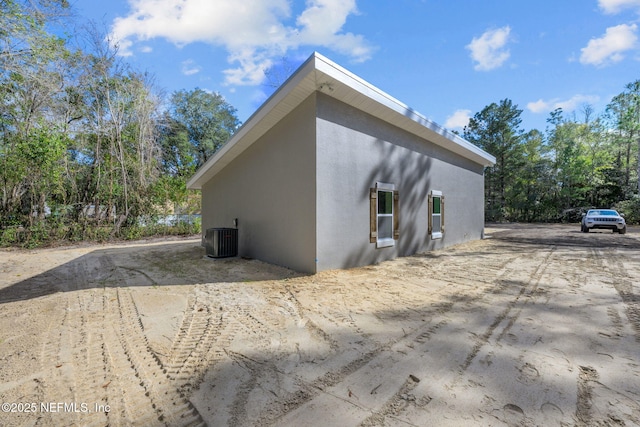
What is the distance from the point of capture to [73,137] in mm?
11367

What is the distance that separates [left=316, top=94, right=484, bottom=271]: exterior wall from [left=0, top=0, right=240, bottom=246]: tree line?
9.10m

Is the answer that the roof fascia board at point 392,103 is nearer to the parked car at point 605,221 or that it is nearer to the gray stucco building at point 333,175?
the gray stucco building at point 333,175

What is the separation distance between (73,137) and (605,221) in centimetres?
2365

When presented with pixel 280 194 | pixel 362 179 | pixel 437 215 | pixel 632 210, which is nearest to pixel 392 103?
pixel 362 179

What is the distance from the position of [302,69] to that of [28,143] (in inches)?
427

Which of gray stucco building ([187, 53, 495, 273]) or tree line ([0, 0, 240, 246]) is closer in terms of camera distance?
gray stucco building ([187, 53, 495, 273])

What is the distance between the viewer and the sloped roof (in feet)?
15.0

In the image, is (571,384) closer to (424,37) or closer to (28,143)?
(424,37)

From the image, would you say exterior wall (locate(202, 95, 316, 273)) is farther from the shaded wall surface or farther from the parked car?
the parked car

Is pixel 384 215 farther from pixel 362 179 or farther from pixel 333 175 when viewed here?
pixel 333 175

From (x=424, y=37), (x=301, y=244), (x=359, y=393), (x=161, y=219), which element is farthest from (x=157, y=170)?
(x=359, y=393)

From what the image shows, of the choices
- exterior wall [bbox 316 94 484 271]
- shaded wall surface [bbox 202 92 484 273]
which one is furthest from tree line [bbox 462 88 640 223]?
shaded wall surface [bbox 202 92 484 273]

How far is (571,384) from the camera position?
1.74m

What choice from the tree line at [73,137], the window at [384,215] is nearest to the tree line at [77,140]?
the tree line at [73,137]
